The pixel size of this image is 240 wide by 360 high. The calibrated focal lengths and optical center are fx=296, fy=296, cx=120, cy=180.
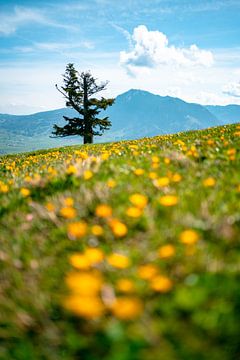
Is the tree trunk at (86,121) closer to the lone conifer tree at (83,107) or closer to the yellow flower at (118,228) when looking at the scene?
the lone conifer tree at (83,107)

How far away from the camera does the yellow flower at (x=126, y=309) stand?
1.49 metres

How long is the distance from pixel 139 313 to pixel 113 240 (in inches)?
36.4

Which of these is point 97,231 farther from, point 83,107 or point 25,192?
point 83,107

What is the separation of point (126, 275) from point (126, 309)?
432 mm

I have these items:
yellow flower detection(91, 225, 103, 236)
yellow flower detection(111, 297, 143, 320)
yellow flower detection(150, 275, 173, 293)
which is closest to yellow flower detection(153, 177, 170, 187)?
yellow flower detection(91, 225, 103, 236)

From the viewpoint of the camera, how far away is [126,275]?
75.6 inches

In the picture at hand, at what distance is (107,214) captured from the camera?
8.59 ft

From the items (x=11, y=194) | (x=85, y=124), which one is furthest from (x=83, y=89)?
(x=11, y=194)

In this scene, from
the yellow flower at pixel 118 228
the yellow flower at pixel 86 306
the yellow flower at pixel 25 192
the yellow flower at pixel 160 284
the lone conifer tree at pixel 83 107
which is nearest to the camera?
the yellow flower at pixel 86 306

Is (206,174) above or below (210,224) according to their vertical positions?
above

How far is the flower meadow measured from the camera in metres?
1.52

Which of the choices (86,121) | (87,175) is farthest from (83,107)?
(87,175)

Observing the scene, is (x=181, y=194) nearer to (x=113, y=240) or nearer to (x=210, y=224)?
(x=210, y=224)

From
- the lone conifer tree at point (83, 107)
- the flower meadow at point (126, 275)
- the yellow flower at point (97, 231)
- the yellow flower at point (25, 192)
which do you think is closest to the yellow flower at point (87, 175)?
the flower meadow at point (126, 275)
